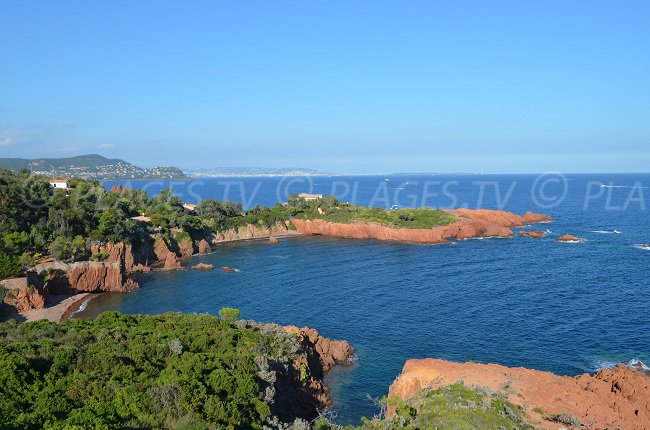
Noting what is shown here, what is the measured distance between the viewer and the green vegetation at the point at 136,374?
18.3m

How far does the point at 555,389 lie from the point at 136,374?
2398 centimetres

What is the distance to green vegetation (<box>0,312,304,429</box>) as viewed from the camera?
18.3 metres

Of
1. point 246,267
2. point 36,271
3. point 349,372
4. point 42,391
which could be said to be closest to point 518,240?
point 246,267

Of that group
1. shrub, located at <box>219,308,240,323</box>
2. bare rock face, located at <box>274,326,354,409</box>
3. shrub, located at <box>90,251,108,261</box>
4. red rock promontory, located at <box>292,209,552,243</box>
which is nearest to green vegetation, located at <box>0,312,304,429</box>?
bare rock face, located at <box>274,326,354,409</box>

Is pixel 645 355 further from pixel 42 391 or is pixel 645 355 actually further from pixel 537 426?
pixel 42 391

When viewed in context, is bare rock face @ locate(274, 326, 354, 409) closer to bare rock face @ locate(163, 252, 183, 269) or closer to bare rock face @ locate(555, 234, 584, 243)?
bare rock face @ locate(163, 252, 183, 269)

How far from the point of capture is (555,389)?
2909cm

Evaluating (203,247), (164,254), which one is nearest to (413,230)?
(203,247)

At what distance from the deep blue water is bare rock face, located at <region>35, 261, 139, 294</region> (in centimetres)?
279

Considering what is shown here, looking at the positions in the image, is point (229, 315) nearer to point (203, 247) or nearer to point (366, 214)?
point (203, 247)

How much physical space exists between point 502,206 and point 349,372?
14203 cm

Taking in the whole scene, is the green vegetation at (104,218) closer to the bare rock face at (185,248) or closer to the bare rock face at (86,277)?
the bare rock face at (185,248)

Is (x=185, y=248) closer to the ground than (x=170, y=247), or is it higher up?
closer to the ground

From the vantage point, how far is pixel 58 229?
221ft
